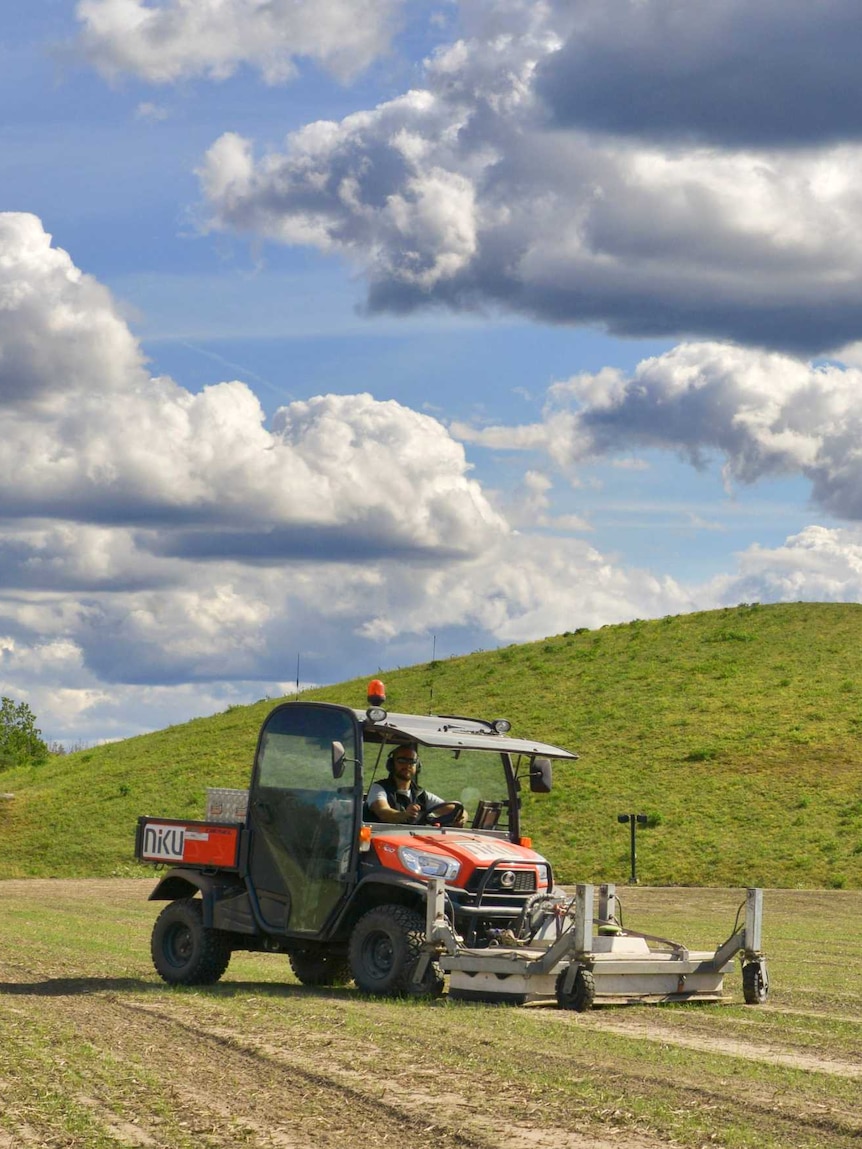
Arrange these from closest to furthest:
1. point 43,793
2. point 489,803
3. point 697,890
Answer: point 489,803 < point 697,890 < point 43,793

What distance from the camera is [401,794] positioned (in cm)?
Answer: 1551

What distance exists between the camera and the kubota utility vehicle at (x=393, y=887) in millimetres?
14156

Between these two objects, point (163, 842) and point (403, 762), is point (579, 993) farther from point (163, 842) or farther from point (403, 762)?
point (163, 842)

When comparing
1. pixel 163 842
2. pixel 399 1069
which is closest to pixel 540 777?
pixel 163 842

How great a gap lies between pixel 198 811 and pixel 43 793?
9283mm

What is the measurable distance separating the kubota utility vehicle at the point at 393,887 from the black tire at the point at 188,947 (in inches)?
0.7

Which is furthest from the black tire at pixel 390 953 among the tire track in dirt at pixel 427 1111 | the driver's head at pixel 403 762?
the tire track in dirt at pixel 427 1111

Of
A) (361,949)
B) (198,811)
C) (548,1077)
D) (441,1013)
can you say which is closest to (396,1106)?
(548,1077)

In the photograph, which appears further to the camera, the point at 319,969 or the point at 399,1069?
the point at 319,969

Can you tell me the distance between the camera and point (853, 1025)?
550 inches

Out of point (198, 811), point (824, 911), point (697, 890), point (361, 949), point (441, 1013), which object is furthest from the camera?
point (198, 811)

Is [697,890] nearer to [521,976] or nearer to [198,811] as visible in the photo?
[198,811]

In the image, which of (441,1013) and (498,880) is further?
(498,880)

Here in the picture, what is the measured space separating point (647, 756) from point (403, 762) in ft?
147
